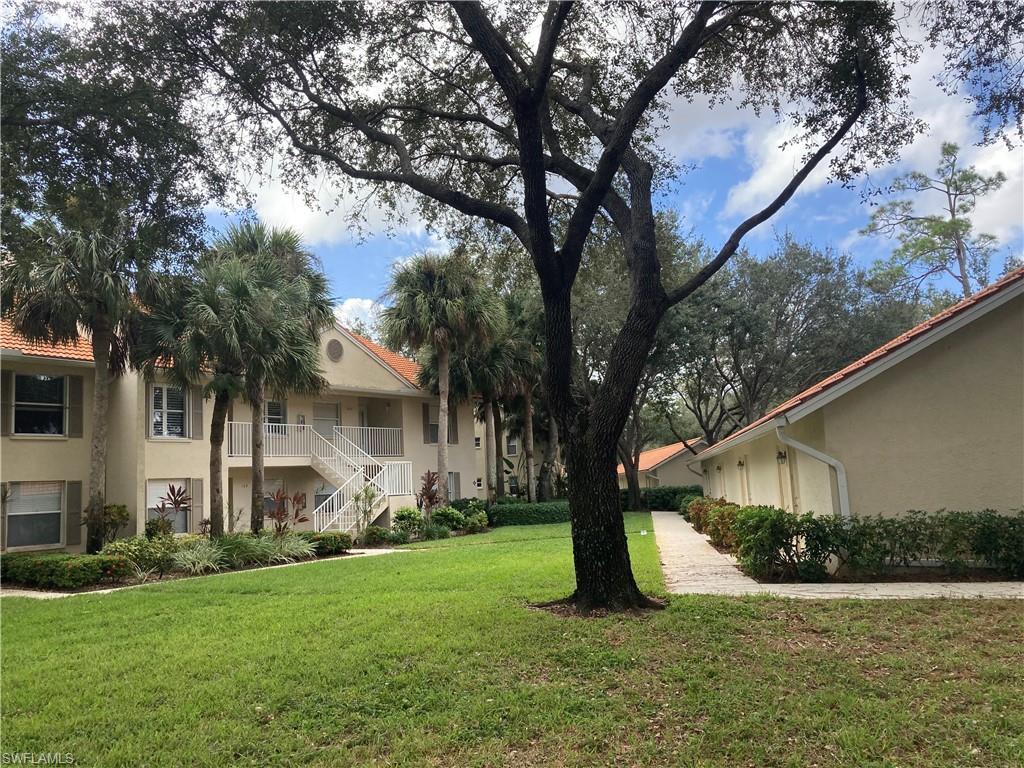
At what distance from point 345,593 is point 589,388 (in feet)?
72.3

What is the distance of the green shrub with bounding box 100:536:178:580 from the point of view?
1335cm

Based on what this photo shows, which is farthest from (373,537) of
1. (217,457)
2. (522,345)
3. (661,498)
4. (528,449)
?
(661,498)

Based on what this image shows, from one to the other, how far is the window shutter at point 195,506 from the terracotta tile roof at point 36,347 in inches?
181

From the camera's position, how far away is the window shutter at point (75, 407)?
56.1 feet

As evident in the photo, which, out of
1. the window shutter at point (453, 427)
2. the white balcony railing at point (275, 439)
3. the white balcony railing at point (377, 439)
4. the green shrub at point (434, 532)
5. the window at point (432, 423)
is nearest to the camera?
the white balcony railing at point (275, 439)

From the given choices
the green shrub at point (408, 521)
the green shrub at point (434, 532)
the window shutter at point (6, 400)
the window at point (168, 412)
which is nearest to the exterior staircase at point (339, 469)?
the green shrub at point (408, 521)

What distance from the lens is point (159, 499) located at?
18.7m

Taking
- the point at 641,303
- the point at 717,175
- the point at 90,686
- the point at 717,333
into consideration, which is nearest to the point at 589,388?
the point at 717,333

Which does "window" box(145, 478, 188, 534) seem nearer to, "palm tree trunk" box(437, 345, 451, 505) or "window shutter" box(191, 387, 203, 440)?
"window shutter" box(191, 387, 203, 440)

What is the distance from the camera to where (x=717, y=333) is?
2919 centimetres

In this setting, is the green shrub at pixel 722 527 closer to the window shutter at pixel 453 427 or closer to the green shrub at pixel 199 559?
the green shrub at pixel 199 559


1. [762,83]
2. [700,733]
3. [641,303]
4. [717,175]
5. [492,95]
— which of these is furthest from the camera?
[717,175]

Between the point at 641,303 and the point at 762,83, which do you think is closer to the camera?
the point at 641,303

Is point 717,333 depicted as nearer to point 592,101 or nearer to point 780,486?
point 780,486
